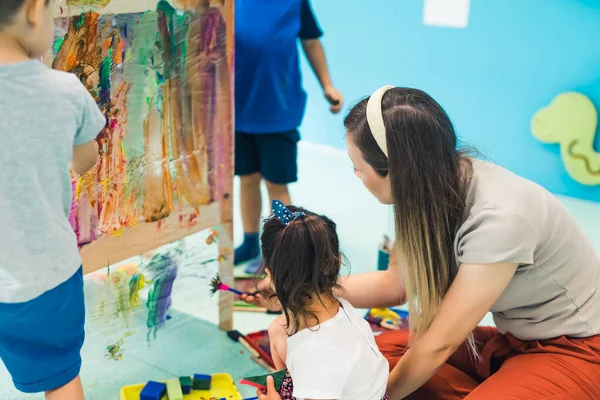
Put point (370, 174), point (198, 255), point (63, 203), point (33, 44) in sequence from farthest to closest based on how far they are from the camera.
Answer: point (198, 255) → point (370, 174) → point (63, 203) → point (33, 44)

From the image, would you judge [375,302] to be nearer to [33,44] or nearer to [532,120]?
[33,44]

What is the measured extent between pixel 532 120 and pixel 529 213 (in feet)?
5.61

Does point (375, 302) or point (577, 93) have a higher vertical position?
point (577, 93)

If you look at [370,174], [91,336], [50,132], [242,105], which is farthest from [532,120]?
[50,132]

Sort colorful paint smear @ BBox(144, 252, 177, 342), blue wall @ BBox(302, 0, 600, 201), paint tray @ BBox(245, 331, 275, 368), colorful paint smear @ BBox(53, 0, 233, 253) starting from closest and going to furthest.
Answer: colorful paint smear @ BBox(53, 0, 233, 253) → colorful paint smear @ BBox(144, 252, 177, 342) → paint tray @ BBox(245, 331, 275, 368) → blue wall @ BBox(302, 0, 600, 201)

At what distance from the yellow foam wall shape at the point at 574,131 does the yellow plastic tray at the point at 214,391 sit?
1.72 metres

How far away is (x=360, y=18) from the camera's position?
124 inches

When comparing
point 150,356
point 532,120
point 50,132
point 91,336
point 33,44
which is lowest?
point 150,356

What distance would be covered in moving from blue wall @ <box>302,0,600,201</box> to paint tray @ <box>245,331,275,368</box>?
3.39 ft

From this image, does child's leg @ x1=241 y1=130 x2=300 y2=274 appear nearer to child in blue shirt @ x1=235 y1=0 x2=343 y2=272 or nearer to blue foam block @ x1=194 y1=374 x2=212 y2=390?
child in blue shirt @ x1=235 y1=0 x2=343 y2=272

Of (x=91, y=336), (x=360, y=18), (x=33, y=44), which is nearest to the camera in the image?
(x=33, y=44)

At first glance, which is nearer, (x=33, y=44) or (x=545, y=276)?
(x=33, y=44)

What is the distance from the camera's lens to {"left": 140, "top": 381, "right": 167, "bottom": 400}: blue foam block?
1.50 m

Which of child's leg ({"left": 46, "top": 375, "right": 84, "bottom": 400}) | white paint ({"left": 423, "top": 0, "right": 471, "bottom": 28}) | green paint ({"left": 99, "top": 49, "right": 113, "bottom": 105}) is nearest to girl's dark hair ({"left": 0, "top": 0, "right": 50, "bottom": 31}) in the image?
green paint ({"left": 99, "top": 49, "right": 113, "bottom": 105})
